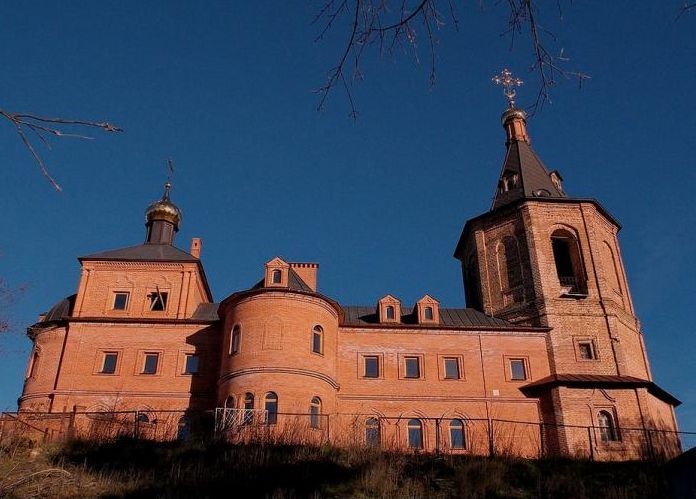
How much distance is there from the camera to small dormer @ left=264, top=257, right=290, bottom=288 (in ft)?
95.2

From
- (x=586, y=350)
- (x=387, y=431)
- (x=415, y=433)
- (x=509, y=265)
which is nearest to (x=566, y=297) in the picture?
(x=586, y=350)

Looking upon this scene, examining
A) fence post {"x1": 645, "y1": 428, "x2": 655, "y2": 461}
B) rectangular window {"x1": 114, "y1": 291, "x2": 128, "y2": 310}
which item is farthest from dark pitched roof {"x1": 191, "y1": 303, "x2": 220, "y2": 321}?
fence post {"x1": 645, "y1": 428, "x2": 655, "y2": 461}

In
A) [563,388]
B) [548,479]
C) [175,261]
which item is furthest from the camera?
[175,261]

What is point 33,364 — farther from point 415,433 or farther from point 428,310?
point 428,310

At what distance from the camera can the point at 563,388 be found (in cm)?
2778

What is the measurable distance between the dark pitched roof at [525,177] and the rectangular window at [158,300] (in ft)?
55.9

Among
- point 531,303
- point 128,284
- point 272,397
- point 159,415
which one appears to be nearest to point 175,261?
point 128,284

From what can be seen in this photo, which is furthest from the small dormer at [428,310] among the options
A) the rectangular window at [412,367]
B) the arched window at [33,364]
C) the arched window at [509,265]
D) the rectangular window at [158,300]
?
the arched window at [33,364]

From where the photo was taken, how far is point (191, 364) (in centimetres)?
2970

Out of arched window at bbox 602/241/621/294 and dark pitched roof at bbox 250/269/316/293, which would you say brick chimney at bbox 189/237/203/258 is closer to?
dark pitched roof at bbox 250/269/316/293

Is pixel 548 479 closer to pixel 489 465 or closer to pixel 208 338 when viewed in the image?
pixel 489 465

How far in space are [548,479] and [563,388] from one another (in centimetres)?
1164

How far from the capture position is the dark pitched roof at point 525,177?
35.2 metres

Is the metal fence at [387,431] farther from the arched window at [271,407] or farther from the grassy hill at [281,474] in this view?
the grassy hill at [281,474]
